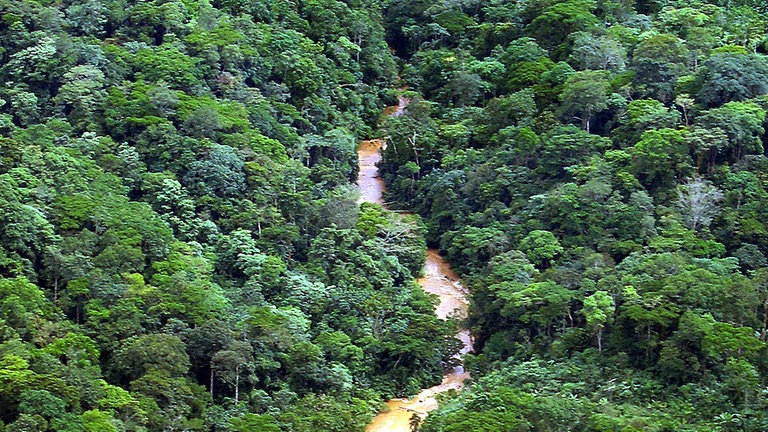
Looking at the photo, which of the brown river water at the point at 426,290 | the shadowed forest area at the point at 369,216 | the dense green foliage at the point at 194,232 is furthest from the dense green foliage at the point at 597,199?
the dense green foliage at the point at 194,232

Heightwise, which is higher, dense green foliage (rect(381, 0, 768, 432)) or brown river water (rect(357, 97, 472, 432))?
dense green foliage (rect(381, 0, 768, 432))

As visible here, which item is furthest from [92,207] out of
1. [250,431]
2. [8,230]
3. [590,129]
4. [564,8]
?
[564,8]

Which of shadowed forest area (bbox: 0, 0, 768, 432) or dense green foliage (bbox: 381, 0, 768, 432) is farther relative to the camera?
shadowed forest area (bbox: 0, 0, 768, 432)

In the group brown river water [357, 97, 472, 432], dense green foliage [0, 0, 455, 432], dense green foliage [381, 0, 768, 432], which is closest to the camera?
dense green foliage [381, 0, 768, 432]

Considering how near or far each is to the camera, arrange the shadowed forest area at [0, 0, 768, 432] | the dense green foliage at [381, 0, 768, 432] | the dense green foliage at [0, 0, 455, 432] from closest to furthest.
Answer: the dense green foliage at [381, 0, 768, 432] → the shadowed forest area at [0, 0, 768, 432] → the dense green foliage at [0, 0, 455, 432]

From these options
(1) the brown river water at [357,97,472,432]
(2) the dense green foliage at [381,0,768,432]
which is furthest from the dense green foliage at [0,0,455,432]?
(2) the dense green foliage at [381,0,768,432]

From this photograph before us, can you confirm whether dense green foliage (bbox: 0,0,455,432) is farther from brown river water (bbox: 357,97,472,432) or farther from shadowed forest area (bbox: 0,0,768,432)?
brown river water (bbox: 357,97,472,432)
